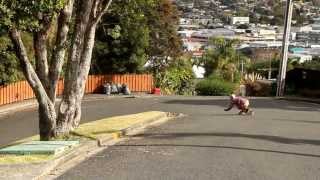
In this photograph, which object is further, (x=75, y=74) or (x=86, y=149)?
(x=75, y=74)

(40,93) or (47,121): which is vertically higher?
(40,93)

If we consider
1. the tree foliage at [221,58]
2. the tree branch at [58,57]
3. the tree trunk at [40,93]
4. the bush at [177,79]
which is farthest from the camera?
the tree foliage at [221,58]

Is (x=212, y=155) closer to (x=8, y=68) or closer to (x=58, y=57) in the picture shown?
(x=58, y=57)

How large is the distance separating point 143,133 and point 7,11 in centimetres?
667

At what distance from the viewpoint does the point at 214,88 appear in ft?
178

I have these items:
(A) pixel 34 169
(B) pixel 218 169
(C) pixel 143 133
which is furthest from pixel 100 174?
(C) pixel 143 133

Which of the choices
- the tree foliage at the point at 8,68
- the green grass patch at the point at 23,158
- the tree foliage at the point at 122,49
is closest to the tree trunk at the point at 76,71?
the green grass patch at the point at 23,158

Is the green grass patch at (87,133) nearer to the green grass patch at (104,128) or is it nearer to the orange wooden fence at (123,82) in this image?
the green grass patch at (104,128)

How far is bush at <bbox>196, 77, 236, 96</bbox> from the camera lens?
53469mm

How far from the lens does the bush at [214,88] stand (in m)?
53.5

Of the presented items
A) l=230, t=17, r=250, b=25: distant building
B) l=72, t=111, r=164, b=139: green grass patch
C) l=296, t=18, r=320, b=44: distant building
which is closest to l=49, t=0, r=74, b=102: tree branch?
l=72, t=111, r=164, b=139: green grass patch

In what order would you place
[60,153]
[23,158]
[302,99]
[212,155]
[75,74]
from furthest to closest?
[302,99] → [75,74] → [212,155] → [60,153] → [23,158]

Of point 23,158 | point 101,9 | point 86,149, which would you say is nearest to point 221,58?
point 101,9

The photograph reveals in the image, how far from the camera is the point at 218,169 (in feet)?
37.8
